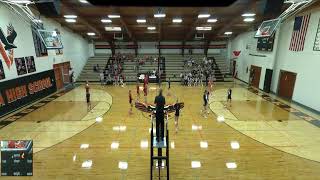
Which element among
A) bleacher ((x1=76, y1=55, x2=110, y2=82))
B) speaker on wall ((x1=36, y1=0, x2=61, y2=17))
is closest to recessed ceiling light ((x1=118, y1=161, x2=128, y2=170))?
speaker on wall ((x1=36, y1=0, x2=61, y2=17))

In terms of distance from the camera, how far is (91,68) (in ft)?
79.3

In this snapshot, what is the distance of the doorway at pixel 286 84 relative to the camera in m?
14.5

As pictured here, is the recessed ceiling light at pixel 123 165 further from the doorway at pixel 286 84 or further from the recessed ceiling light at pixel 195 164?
the doorway at pixel 286 84

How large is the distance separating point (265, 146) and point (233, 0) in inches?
297

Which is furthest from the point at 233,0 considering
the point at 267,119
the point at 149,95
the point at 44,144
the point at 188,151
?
the point at 149,95

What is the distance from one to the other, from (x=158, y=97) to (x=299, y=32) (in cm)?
1177

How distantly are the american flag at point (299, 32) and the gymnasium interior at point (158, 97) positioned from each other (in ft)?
0.29

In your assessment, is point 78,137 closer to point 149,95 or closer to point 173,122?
point 173,122

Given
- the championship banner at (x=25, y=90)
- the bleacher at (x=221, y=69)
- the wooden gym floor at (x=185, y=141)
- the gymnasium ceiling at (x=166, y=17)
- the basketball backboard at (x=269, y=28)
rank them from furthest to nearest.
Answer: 1. the bleacher at (x=221, y=69)
2. the gymnasium ceiling at (x=166, y=17)
3. the championship banner at (x=25, y=90)
4. the basketball backboard at (x=269, y=28)
5. the wooden gym floor at (x=185, y=141)

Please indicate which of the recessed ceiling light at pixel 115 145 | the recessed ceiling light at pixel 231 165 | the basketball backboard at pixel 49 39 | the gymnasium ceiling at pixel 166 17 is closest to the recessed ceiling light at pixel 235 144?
the recessed ceiling light at pixel 231 165

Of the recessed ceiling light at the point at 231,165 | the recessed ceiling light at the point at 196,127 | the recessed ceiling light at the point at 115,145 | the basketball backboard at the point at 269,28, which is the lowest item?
the recessed ceiling light at the point at 115,145

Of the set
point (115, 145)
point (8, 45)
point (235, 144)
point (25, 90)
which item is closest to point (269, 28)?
point (235, 144)

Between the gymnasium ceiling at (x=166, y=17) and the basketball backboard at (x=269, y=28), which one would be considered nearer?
the basketball backboard at (x=269, y=28)

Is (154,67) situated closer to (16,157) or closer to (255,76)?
(255,76)
